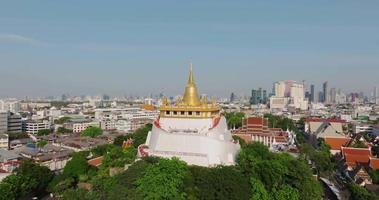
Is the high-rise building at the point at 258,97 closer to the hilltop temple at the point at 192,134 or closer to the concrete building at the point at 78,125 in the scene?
the concrete building at the point at 78,125

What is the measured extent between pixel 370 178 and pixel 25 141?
44.6 meters

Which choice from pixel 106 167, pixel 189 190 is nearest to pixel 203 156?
pixel 189 190

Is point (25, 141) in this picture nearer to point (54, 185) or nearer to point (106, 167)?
point (54, 185)

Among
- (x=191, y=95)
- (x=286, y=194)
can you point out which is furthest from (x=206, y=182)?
(x=191, y=95)

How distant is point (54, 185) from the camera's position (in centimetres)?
2816

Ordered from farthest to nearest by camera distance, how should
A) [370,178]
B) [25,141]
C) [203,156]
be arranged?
[25,141] < [370,178] < [203,156]

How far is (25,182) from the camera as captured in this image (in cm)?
2655

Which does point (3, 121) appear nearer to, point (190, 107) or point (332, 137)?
point (332, 137)

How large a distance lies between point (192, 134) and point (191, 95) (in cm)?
332

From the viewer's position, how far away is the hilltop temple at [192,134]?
76.0 feet

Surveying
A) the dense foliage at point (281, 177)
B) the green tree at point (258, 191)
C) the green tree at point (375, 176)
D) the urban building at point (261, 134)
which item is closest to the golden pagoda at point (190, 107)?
the dense foliage at point (281, 177)

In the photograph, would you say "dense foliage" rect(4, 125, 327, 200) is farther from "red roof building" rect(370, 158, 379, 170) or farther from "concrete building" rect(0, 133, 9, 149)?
"concrete building" rect(0, 133, 9, 149)

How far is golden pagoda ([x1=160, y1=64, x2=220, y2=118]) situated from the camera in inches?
969

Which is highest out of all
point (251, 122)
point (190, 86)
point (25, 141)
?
point (190, 86)
